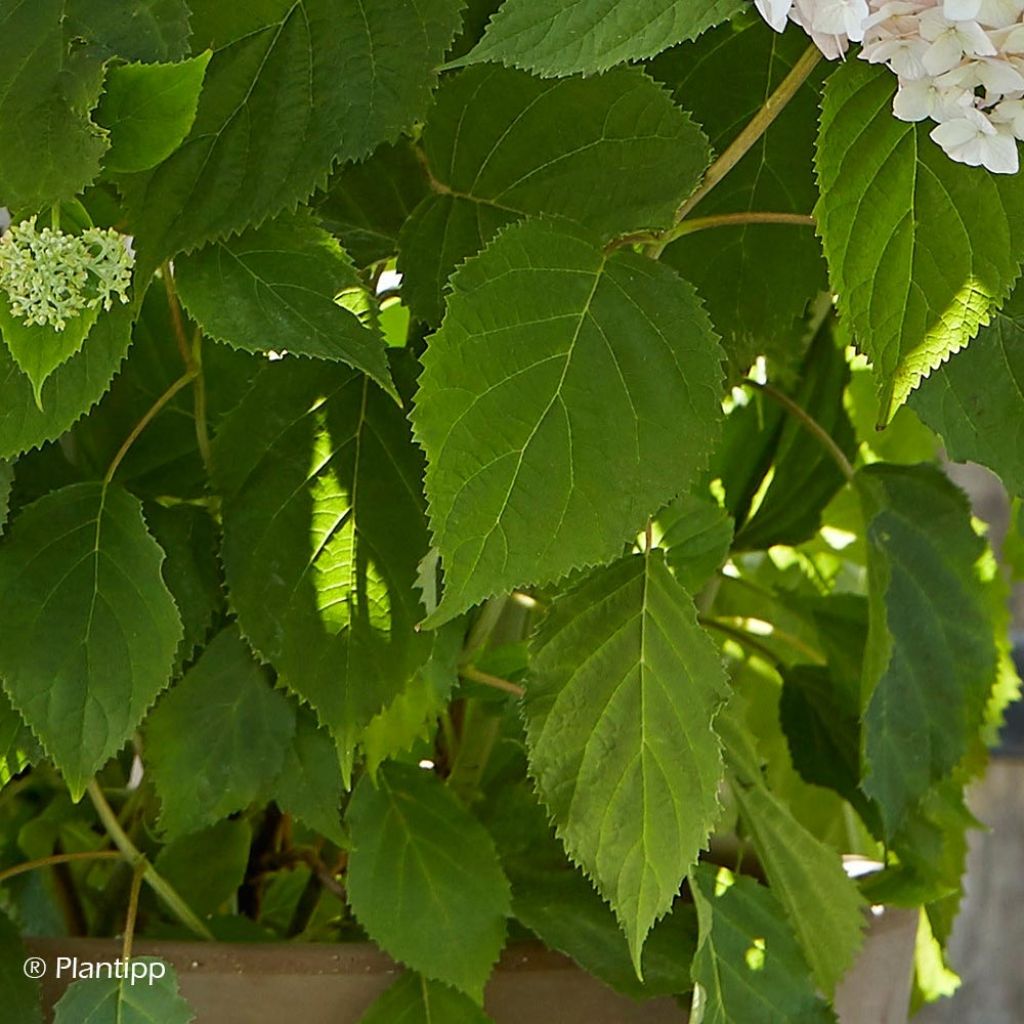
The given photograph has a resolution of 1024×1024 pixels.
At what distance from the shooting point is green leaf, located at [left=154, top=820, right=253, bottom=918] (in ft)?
1.44

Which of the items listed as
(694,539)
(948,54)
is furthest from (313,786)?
(948,54)

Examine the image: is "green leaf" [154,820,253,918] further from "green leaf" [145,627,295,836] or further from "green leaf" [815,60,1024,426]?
"green leaf" [815,60,1024,426]

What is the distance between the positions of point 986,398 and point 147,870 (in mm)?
258

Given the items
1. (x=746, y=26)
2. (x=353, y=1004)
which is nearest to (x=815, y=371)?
(x=746, y=26)

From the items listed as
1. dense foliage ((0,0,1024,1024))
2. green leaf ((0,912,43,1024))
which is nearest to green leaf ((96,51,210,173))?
dense foliage ((0,0,1024,1024))

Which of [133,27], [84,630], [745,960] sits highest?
[133,27]

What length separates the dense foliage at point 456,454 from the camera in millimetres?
306

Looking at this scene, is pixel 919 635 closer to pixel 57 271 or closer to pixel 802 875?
pixel 802 875

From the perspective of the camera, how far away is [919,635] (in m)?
0.44

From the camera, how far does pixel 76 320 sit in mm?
318

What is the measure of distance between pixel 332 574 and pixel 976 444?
159 mm

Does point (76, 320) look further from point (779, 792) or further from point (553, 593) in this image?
point (779, 792)

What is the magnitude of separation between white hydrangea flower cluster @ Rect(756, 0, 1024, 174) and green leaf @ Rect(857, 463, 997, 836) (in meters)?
0.16

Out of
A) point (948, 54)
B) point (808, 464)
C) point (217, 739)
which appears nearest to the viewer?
point (948, 54)
